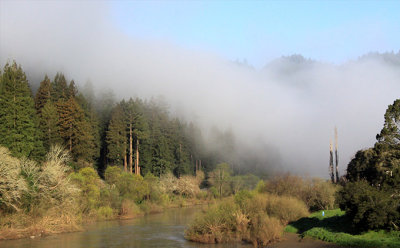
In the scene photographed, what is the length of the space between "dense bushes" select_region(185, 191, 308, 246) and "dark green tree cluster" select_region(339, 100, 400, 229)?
23.5 feet

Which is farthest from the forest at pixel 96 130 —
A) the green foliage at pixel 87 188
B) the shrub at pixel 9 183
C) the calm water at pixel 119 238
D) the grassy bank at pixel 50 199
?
the calm water at pixel 119 238

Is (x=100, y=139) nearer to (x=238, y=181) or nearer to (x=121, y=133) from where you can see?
(x=121, y=133)

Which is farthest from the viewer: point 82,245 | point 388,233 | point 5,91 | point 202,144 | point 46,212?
point 202,144

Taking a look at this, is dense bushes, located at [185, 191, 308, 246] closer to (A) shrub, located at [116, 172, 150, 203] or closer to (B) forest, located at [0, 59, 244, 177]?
(B) forest, located at [0, 59, 244, 177]

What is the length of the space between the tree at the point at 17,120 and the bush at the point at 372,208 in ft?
136

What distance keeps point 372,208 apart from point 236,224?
13190 mm

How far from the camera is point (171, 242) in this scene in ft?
131

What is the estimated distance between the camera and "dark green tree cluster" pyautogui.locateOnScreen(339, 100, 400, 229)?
3109 centimetres

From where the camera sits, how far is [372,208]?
1234 inches

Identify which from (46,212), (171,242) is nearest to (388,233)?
(171,242)

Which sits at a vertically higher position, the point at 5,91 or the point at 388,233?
the point at 5,91

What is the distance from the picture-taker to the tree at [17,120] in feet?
181

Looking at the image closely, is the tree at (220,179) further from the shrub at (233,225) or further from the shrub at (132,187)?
the shrub at (233,225)

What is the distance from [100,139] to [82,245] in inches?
2113
